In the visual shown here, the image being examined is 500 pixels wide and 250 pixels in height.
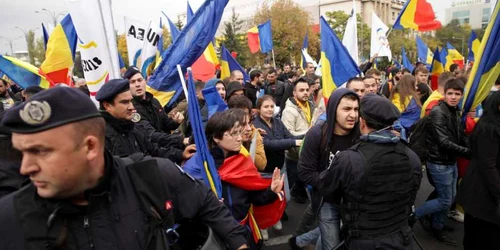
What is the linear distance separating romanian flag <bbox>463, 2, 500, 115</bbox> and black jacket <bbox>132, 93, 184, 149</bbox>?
9.99ft

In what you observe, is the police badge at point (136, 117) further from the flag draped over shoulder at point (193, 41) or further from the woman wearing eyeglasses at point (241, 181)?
the woman wearing eyeglasses at point (241, 181)

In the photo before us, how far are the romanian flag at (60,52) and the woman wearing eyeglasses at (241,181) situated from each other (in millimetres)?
3776

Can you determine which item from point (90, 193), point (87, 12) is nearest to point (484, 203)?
point (90, 193)

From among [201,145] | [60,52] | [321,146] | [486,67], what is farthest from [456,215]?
[60,52]

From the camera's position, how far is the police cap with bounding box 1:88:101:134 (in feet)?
3.82

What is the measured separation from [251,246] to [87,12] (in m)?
2.97

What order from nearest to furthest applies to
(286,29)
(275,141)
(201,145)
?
(201,145), (275,141), (286,29)

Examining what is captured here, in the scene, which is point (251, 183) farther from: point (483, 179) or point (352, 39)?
point (352, 39)

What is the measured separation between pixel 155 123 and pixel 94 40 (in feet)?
3.86

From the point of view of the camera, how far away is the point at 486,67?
3391 millimetres

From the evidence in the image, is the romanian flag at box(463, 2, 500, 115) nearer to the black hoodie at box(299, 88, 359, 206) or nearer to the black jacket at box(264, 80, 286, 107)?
the black hoodie at box(299, 88, 359, 206)

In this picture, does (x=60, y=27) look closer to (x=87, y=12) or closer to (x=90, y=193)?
(x=87, y=12)

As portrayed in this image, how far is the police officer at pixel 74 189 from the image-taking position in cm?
118

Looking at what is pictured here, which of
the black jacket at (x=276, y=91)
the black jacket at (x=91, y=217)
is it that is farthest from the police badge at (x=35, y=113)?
the black jacket at (x=276, y=91)
